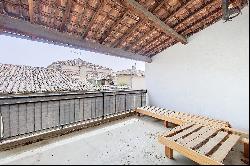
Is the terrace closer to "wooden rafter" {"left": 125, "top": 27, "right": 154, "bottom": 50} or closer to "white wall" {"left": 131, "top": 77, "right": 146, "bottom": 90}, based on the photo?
"wooden rafter" {"left": 125, "top": 27, "right": 154, "bottom": 50}

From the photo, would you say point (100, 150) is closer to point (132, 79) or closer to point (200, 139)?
point (200, 139)

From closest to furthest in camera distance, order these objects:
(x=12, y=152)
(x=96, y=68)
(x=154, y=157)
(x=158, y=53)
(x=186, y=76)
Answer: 1. (x=154, y=157)
2. (x=12, y=152)
3. (x=186, y=76)
4. (x=158, y=53)
5. (x=96, y=68)

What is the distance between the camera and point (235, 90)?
510cm

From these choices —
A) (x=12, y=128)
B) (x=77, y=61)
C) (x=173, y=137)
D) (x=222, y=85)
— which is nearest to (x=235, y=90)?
(x=222, y=85)

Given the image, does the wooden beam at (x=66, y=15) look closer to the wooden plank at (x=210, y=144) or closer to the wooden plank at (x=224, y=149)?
the wooden plank at (x=210, y=144)

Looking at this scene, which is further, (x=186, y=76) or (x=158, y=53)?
(x=158, y=53)

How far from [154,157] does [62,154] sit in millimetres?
1881

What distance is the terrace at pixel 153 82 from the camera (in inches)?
125

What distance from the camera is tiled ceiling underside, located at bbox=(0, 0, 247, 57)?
13.2 ft

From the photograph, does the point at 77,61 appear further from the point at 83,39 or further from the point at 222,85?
Answer: the point at 222,85

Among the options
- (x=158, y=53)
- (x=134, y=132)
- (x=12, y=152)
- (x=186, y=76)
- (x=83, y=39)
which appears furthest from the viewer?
A: (x=158, y=53)

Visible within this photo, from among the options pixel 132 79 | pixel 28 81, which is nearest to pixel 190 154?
pixel 28 81

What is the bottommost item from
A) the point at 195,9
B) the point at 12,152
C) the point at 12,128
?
the point at 12,128

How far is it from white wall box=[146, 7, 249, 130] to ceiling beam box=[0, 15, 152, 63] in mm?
2420
